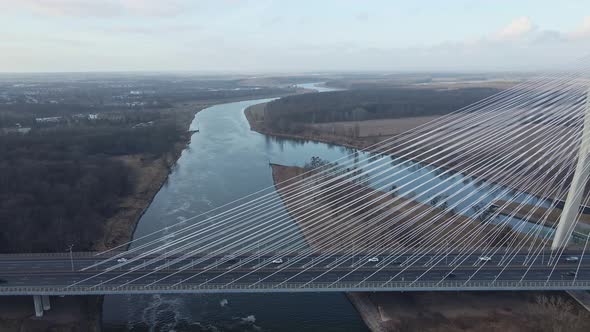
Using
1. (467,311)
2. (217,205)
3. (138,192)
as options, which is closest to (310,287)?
(467,311)

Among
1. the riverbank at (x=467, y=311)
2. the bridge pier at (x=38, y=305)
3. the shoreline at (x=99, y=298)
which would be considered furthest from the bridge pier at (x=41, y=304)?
the riverbank at (x=467, y=311)

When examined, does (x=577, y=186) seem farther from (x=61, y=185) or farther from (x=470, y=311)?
(x=61, y=185)

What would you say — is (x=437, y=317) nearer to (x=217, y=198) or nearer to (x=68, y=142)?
(x=217, y=198)

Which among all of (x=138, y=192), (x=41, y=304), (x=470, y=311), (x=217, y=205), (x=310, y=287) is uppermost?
(x=310, y=287)

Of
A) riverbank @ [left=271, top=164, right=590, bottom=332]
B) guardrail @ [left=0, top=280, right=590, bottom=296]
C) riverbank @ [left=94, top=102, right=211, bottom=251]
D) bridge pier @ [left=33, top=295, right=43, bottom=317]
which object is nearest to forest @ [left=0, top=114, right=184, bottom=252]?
riverbank @ [left=94, top=102, right=211, bottom=251]

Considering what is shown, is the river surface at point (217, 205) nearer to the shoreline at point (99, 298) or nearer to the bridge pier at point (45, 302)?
the shoreline at point (99, 298)

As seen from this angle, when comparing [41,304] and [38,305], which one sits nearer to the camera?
[38,305]
